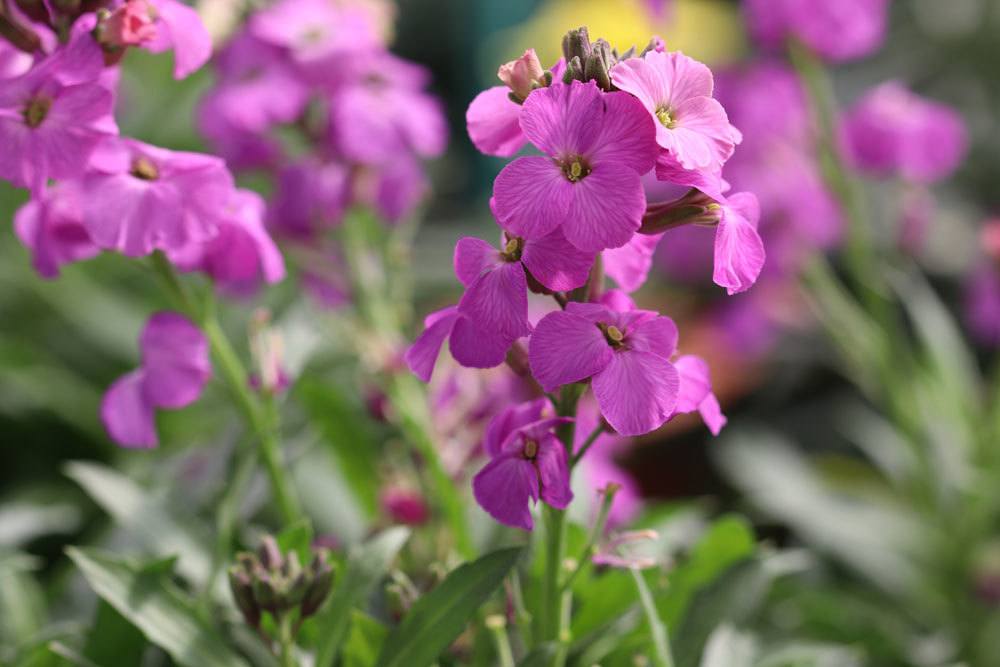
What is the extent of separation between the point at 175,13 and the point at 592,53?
359mm

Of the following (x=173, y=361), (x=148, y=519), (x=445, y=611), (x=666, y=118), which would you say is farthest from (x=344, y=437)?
(x=666, y=118)

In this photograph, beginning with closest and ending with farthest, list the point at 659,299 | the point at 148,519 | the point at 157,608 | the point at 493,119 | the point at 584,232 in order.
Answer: the point at 584,232, the point at 493,119, the point at 157,608, the point at 148,519, the point at 659,299

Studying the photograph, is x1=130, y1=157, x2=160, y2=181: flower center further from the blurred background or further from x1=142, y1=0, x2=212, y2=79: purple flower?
the blurred background

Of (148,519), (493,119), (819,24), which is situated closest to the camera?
(493,119)

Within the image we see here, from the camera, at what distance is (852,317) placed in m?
1.57

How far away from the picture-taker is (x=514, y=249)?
2.19 ft

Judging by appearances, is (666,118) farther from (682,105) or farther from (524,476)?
(524,476)

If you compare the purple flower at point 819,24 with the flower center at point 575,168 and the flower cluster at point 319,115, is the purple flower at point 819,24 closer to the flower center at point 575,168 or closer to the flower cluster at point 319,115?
the flower cluster at point 319,115

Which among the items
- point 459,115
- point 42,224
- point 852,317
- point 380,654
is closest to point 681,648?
point 380,654

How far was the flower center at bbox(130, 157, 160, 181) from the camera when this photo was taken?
0.81 metres

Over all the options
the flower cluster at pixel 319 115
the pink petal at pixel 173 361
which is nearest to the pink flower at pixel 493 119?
the pink petal at pixel 173 361

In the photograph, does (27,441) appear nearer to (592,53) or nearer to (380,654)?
(380,654)

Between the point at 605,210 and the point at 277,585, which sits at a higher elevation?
the point at 605,210

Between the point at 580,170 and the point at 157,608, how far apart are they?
19.4 inches
